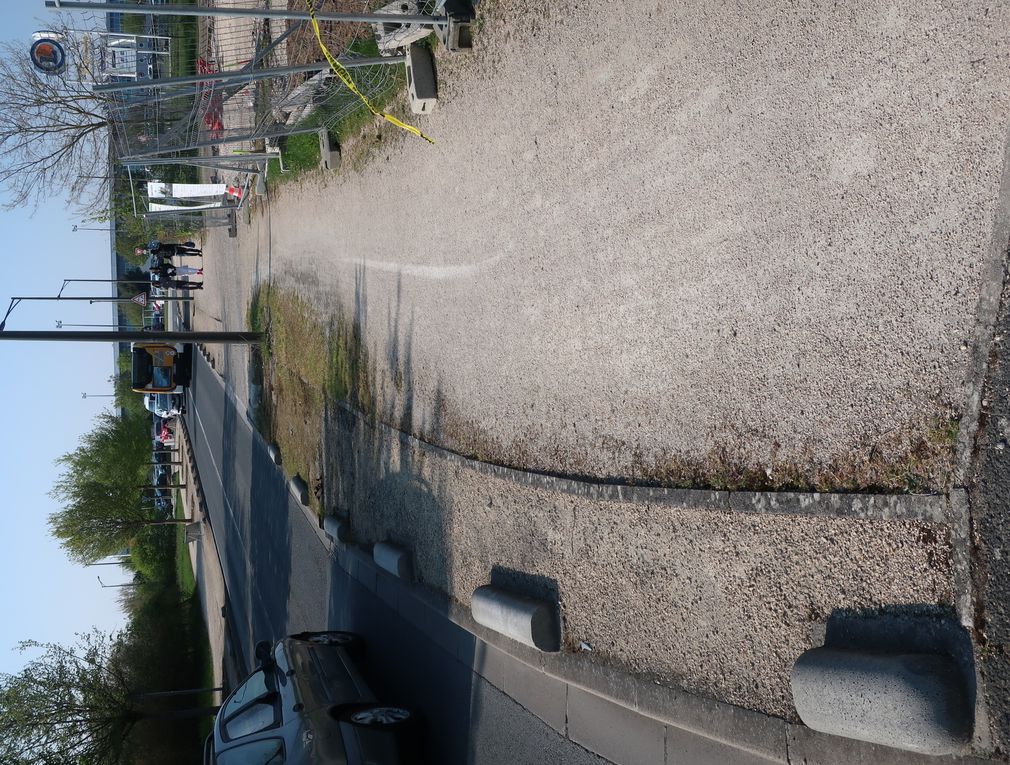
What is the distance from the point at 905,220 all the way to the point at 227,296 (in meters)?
23.9

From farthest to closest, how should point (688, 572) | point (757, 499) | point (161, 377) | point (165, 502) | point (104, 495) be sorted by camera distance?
1. point (165, 502)
2. point (104, 495)
3. point (161, 377)
4. point (688, 572)
5. point (757, 499)

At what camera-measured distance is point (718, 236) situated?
547cm

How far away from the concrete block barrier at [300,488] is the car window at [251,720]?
4970 mm

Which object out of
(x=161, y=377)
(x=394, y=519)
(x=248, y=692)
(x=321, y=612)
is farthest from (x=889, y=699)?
(x=161, y=377)

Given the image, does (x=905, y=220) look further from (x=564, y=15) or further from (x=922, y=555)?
(x=564, y=15)

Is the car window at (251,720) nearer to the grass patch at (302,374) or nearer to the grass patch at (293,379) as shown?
the grass patch at (302,374)

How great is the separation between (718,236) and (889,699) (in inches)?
120

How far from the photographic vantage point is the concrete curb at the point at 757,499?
4223mm

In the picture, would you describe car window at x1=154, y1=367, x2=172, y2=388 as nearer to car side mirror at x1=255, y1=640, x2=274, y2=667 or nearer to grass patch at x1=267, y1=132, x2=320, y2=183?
grass patch at x1=267, y1=132, x2=320, y2=183

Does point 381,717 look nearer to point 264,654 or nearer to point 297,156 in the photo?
point 264,654

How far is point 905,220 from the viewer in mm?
4383

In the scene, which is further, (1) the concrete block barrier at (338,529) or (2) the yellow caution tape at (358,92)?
(1) the concrete block barrier at (338,529)

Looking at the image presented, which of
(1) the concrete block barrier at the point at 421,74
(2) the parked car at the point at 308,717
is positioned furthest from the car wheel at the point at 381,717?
(1) the concrete block barrier at the point at 421,74

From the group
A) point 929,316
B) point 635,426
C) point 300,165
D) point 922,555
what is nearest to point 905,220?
point 929,316
